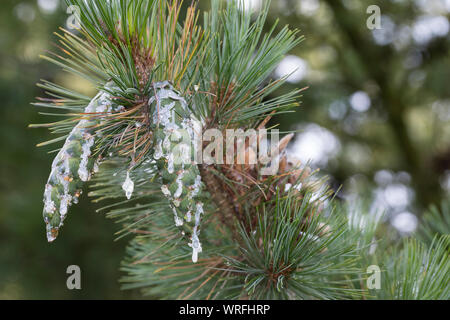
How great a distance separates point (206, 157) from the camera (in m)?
0.57

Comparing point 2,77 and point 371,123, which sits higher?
point 2,77

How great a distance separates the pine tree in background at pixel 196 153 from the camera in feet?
1.53

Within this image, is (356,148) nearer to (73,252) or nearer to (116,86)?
(73,252)

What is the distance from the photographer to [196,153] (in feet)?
1.61

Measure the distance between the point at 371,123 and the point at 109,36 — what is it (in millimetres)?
2321

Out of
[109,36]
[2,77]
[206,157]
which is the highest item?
[2,77]

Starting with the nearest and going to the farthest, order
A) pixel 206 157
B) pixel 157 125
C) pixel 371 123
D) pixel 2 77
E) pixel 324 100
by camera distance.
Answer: pixel 157 125 < pixel 206 157 < pixel 2 77 < pixel 324 100 < pixel 371 123

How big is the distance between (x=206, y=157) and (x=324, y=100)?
1.57m

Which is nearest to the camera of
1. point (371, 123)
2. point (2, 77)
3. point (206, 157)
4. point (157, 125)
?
point (157, 125)

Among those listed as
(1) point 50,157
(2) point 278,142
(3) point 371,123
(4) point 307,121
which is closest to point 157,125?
(2) point 278,142

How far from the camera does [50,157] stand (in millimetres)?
1896

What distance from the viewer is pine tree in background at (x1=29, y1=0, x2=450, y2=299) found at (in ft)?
1.53

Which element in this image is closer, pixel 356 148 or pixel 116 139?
pixel 116 139
